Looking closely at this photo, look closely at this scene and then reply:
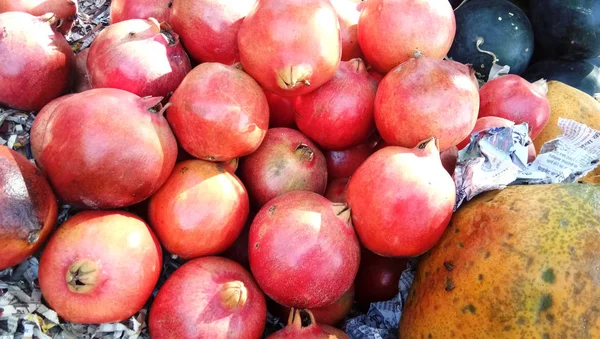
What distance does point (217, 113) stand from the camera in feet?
4.30

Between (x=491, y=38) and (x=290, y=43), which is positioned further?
(x=491, y=38)

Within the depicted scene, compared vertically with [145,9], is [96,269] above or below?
below

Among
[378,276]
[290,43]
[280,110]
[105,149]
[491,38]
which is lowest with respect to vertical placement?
[378,276]

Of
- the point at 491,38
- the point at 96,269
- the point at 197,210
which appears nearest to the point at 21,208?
the point at 96,269

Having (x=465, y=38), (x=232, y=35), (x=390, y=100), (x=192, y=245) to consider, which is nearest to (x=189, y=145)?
(x=192, y=245)

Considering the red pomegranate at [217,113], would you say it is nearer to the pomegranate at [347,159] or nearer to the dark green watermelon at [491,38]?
the pomegranate at [347,159]

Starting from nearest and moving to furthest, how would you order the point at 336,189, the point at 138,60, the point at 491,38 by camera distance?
the point at 138,60 → the point at 336,189 → the point at 491,38

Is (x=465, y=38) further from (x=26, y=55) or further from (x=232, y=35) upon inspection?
(x=26, y=55)

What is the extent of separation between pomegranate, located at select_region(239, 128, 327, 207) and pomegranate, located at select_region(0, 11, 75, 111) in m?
0.67

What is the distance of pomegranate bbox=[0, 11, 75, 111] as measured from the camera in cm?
146

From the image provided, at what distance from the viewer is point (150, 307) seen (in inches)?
52.9

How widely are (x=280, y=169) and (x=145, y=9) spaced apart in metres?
0.77

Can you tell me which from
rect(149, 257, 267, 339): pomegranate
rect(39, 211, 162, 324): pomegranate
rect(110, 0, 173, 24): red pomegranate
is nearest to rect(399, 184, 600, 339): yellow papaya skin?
rect(149, 257, 267, 339): pomegranate

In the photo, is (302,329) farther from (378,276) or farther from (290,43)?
(290,43)
